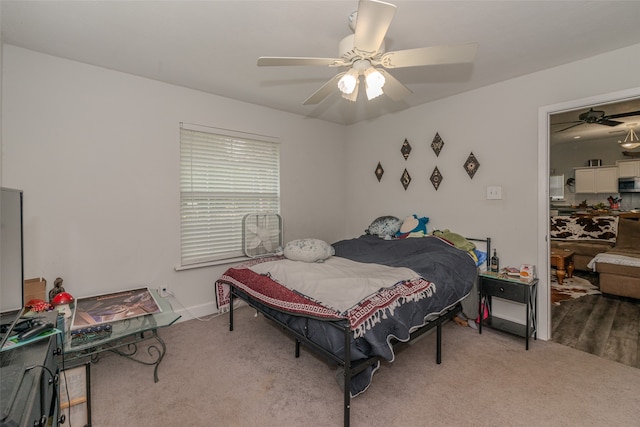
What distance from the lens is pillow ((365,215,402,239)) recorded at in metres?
3.63

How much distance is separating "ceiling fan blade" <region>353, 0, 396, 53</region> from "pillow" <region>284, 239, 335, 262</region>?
69.5 inches

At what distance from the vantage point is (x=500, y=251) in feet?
9.89

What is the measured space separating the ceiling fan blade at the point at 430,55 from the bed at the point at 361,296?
141cm

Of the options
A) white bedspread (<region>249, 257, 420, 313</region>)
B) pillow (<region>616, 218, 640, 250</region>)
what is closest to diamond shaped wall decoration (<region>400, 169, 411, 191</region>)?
white bedspread (<region>249, 257, 420, 313</region>)

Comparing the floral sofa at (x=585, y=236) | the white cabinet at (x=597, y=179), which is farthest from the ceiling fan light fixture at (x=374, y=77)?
the white cabinet at (x=597, y=179)

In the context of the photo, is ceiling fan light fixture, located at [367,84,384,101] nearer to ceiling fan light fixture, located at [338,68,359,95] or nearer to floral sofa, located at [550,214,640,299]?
ceiling fan light fixture, located at [338,68,359,95]

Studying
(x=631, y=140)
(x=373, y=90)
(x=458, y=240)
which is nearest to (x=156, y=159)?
(x=373, y=90)

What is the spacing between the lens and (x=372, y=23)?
1.39 meters

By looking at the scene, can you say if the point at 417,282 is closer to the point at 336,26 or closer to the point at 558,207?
the point at 336,26

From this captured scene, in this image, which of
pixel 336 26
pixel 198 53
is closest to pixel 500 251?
pixel 336 26

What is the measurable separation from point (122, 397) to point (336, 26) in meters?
2.90

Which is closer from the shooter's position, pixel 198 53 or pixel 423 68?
pixel 198 53

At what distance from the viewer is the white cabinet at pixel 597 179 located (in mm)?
5789

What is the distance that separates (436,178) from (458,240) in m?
0.83
